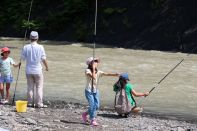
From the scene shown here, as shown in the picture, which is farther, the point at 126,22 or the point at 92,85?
the point at 126,22

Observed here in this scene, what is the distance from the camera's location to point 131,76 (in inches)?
717

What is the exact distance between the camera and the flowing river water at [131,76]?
44.0 ft

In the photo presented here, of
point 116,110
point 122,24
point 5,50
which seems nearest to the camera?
point 116,110

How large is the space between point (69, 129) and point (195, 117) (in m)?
3.35

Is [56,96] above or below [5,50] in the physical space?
below

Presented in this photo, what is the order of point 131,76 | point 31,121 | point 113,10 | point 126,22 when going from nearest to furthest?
point 31,121, point 131,76, point 126,22, point 113,10

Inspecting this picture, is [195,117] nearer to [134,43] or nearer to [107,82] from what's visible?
[107,82]

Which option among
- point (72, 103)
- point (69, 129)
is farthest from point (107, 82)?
point (69, 129)

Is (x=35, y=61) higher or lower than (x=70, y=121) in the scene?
higher

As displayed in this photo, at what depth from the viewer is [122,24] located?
3027 cm

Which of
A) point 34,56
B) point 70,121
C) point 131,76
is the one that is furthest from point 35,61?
point 131,76

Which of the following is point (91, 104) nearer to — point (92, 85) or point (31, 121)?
point (92, 85)

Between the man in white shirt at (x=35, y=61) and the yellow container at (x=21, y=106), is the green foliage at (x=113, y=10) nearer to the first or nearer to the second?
the man in white shirt at (x=35, y=61)

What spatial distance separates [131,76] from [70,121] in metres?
7.93
